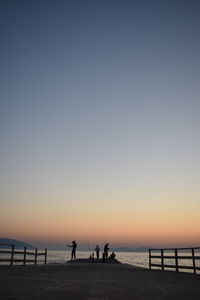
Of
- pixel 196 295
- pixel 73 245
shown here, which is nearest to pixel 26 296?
pixel 196 295

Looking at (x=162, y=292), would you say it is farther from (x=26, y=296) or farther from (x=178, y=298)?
(x=26, y=296)

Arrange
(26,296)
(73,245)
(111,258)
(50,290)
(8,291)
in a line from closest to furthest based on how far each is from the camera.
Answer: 1. (26,296)
2. (8,291)
3. (50,290)
4. (73,245)
5. (111,258)

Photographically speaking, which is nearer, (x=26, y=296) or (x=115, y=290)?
(x=26, y=296)

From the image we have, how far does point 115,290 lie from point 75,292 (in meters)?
1.34

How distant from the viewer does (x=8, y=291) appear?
763cm

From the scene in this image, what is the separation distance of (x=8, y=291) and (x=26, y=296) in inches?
37.7

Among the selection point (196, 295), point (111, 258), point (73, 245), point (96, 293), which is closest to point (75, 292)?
point (96, 293)

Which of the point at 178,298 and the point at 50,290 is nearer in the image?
the point at 178,298

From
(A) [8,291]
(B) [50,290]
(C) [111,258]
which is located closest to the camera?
(A) [8,291]

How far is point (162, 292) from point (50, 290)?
3379mm

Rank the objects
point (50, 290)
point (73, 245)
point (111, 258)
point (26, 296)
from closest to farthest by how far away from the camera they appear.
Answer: point (26, 296), point (50, 290), point (73, 245), point (111, 258)

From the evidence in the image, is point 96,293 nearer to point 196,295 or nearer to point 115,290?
point 115,290

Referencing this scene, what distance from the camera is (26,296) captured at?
6984 millimetres

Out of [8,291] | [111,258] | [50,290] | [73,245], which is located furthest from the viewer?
[111,258]
